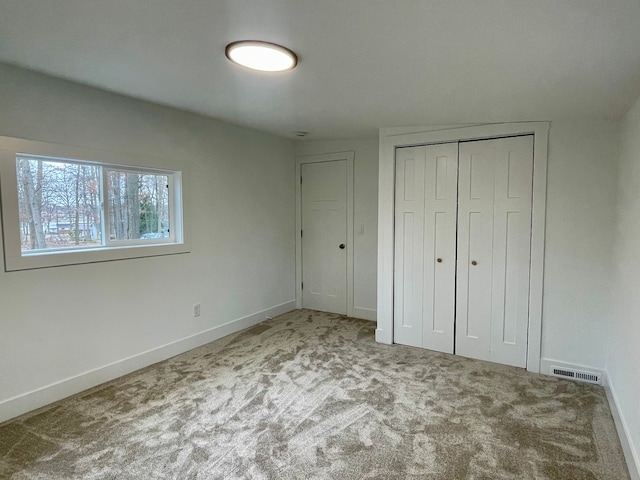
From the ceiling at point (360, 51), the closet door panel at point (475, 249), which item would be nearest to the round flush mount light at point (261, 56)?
the ceiling at point (360, 51)

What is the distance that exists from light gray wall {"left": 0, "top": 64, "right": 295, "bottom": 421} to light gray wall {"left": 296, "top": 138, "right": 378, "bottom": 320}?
2.95 ft

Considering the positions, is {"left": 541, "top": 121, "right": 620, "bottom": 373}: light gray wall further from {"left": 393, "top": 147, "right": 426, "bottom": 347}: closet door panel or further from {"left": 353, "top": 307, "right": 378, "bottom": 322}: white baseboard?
{"left": 353, "top": 307, "right": 378, "bottom": 322}: white baseboard

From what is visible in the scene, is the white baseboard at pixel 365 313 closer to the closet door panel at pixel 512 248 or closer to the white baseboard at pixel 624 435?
the closet door panel at pixel 512 248

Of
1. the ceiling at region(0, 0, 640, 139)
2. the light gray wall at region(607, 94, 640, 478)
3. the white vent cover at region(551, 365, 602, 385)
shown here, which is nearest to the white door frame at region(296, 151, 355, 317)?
the ceiling at region(0, 0, 640, 139)

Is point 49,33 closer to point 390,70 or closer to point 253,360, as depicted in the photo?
point 390,70

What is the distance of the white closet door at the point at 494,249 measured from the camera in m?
3.10

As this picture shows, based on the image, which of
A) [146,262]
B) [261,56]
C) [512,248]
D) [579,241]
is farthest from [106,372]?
[579,241]

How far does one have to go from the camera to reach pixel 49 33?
1724mm

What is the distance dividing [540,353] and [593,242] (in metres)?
1.02

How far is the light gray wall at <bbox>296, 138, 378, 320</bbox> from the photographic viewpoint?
4346 mm

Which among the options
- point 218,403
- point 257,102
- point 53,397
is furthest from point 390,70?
point 53,397

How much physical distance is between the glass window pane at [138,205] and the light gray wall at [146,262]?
22 centimetres

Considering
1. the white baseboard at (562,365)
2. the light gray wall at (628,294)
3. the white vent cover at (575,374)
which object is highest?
the light gray wall at (628,294)

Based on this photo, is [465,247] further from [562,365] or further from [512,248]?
[562,365]
